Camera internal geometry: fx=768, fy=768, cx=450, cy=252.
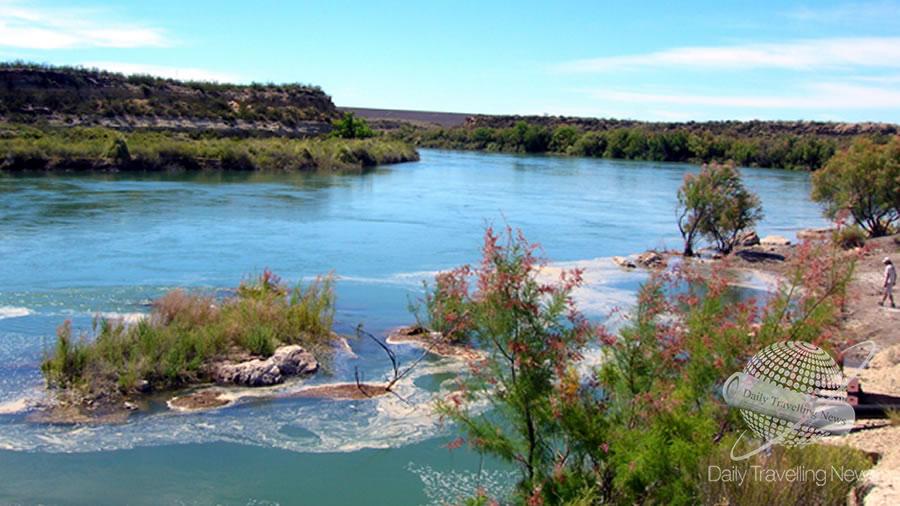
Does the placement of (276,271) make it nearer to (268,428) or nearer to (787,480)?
(268,428)

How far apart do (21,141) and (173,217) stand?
19.8m

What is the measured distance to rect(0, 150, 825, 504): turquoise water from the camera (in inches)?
355

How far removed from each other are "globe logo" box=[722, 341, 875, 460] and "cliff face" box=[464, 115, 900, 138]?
89320 mm

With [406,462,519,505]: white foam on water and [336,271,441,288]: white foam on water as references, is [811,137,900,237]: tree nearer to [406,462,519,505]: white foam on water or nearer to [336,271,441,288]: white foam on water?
[336,271,441,288]: white foam on water

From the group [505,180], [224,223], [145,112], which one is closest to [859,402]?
[224,223]

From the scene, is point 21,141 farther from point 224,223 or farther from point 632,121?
point 632,121

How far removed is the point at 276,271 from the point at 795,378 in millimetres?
15601

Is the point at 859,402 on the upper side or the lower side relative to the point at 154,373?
upper

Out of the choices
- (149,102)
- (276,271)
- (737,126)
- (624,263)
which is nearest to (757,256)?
(624,263)

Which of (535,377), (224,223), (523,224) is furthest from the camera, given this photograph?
(523,224)

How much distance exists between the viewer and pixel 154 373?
1136 cm

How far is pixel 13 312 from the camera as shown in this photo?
47.3 feet

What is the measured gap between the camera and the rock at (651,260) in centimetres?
2236

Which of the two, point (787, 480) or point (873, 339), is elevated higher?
point (787, 480)
